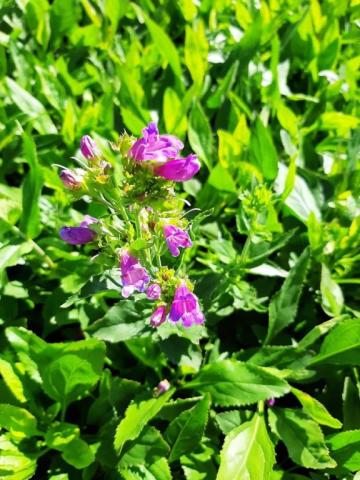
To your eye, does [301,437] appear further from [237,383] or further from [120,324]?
[120,324]

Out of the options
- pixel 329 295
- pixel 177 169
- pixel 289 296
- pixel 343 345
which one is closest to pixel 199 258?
pixel 289 296

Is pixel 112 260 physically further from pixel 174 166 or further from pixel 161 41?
pixel 161 41

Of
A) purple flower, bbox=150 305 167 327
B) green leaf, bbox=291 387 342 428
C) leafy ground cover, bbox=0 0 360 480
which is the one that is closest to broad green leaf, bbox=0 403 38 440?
leafy ground cover, bbox=0 0 360 480

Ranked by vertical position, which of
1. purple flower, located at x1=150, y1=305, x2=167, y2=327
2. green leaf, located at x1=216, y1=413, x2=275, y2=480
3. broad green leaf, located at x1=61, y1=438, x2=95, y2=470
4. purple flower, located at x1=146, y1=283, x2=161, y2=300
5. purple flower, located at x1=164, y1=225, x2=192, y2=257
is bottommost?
green leaf, located at x1=216, y1=413, x2=275, y2=480

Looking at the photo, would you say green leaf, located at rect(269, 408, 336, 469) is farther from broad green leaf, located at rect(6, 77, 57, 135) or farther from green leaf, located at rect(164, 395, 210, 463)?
broad green leaf, located at rect(6, 77, 57, 135)

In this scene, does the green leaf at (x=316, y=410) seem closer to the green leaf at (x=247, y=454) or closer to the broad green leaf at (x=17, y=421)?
the green leaf at (x=247, y=454)

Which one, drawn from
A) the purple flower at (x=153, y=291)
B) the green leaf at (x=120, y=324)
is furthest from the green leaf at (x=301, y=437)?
the purple flower at (x=153, y=291)
